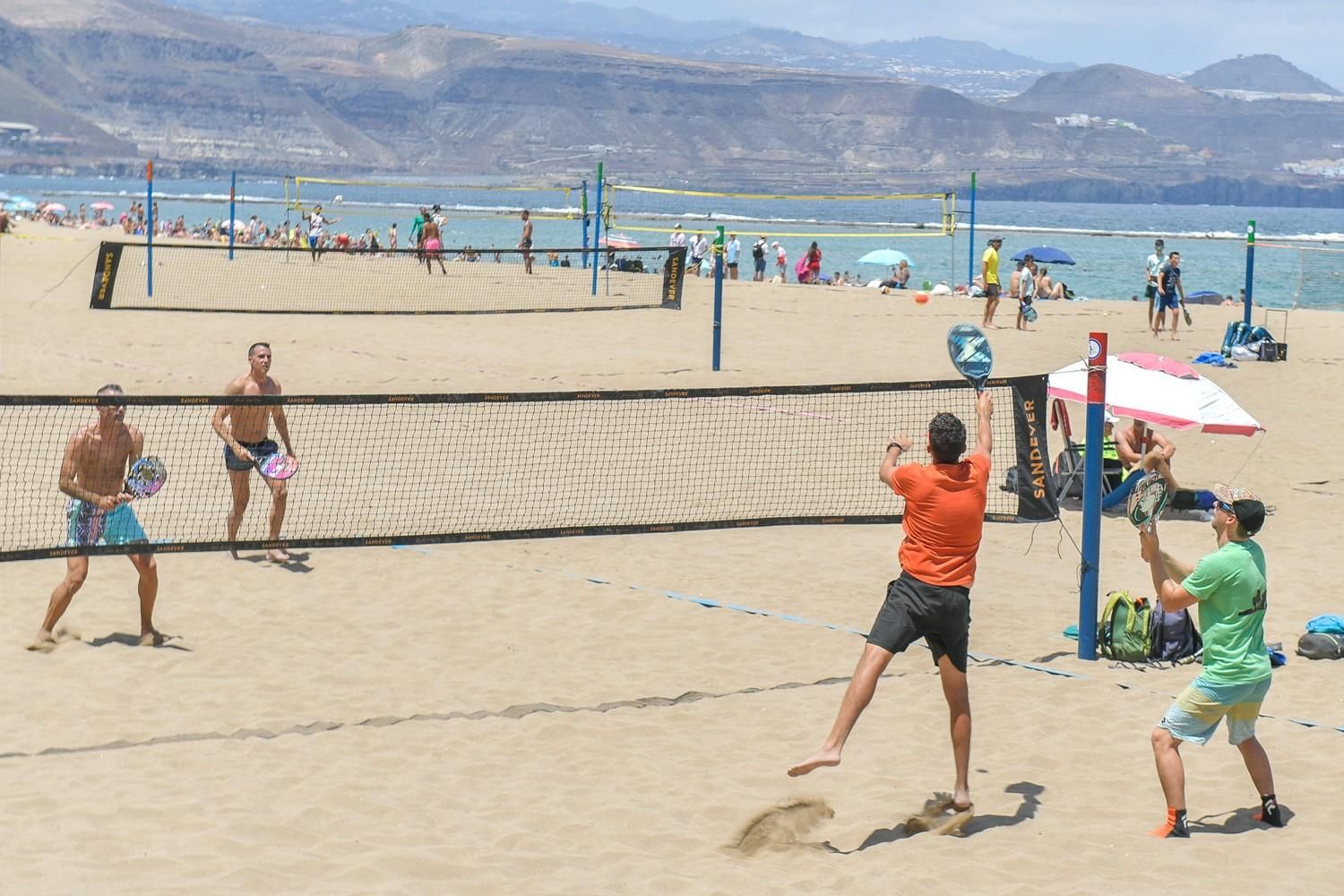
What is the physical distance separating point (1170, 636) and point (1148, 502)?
276cm

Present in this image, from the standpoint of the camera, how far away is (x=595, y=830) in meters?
6.29

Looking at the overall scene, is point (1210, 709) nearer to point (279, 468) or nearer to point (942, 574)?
point (942, 574)

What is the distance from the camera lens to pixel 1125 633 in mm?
8766

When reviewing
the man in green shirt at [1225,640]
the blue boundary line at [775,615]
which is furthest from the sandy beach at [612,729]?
the man in green shirt at [1225,640]

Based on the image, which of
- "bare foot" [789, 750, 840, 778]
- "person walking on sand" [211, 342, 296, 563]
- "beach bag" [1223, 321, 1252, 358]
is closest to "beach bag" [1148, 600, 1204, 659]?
"bare foot" [789, 750, 840, 778]

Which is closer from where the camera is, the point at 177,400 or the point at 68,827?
the point at 68,827

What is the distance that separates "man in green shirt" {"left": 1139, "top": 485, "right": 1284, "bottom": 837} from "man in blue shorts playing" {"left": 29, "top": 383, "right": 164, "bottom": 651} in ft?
17.5

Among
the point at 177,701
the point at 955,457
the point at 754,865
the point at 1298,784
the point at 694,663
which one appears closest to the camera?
the point at 754,865

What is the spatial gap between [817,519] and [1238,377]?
1376 cm

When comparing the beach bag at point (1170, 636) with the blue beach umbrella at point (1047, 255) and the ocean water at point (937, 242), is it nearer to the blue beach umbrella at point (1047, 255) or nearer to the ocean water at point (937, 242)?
the ocean water at point (937, 242)

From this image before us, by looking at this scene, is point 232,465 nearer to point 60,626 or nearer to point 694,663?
point 60,626

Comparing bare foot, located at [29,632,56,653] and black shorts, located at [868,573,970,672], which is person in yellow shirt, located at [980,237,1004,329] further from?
black shorts, located at [868,573,970,672]

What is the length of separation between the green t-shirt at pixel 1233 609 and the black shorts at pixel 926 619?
0.92m

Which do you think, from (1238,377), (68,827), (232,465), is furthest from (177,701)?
(1238,377)
